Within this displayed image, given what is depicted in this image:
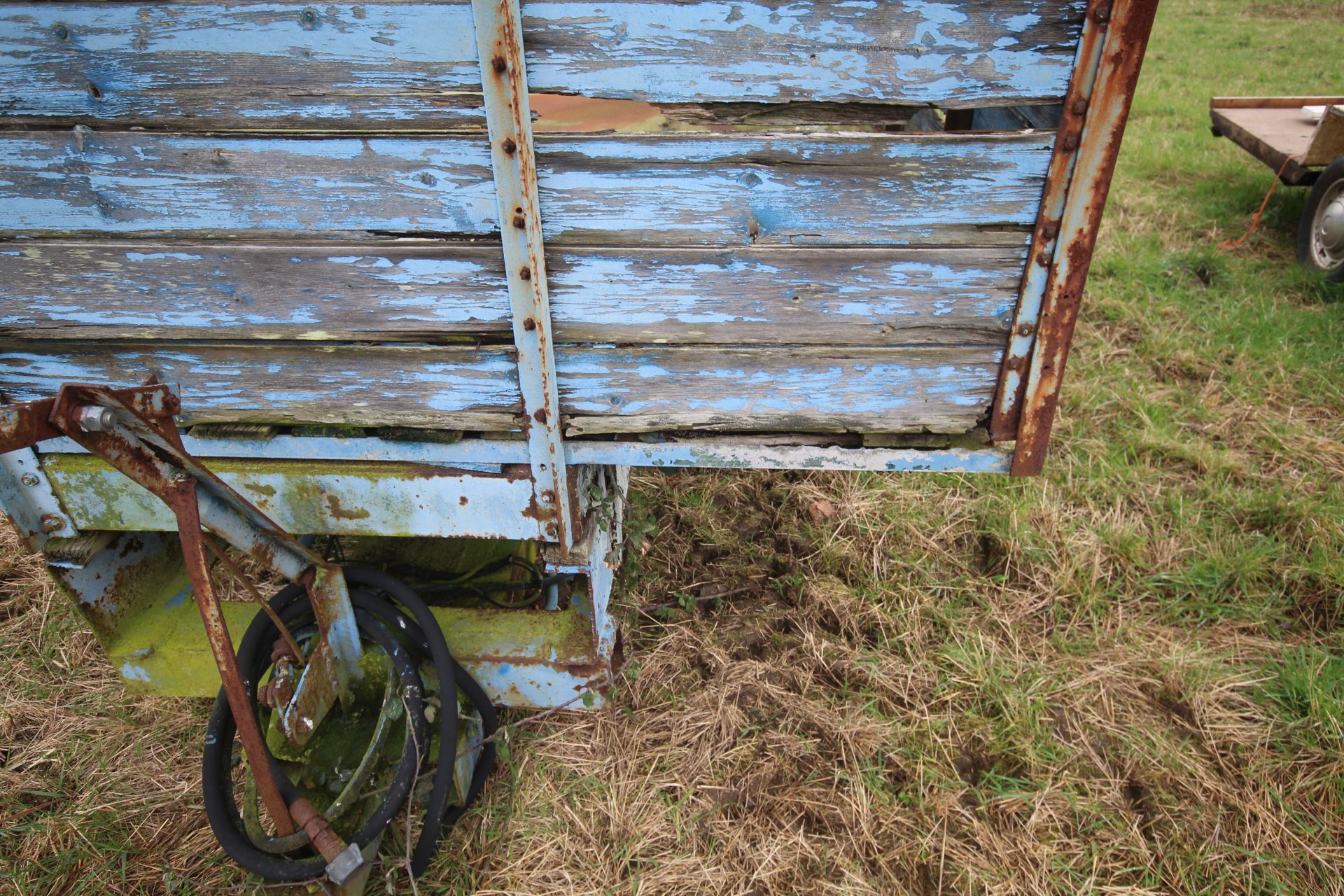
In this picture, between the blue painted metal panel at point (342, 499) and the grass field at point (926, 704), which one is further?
the grass field at point (926, 704)

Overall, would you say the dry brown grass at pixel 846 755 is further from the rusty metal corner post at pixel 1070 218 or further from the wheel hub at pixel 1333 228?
the wheel hub at pixel 1333 228

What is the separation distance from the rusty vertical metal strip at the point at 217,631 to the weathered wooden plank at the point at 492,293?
1.52 ft

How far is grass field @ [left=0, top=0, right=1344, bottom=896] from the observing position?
2.17 m

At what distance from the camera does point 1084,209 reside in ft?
5.32

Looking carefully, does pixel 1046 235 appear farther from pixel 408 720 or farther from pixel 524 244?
pixel 408 720

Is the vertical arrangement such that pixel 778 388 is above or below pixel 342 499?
above

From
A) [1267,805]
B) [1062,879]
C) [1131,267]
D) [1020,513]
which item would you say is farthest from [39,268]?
[1131,267]

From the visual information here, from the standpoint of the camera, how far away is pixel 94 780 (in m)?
2.41

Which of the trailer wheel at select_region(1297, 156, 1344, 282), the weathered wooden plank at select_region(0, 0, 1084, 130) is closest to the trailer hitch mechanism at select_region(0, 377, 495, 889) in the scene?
the weathered wooden plank at select_region(0, 0, 1084, 130)

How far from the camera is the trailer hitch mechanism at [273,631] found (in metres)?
1.47

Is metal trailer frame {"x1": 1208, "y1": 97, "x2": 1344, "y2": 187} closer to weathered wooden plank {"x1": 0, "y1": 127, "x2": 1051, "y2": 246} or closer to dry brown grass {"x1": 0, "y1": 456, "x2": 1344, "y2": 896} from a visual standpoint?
dry brown grass {"x1": 0, "y1": 456, "x2": 1344, "y2": 896}

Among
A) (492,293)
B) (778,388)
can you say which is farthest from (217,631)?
(778,388)

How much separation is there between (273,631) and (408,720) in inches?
18.8

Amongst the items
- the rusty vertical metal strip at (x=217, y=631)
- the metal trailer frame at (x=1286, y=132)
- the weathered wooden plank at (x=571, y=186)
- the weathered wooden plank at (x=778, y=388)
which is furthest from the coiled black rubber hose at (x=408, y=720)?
the metal trailer frame at (x=1286, y=132)
